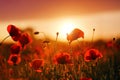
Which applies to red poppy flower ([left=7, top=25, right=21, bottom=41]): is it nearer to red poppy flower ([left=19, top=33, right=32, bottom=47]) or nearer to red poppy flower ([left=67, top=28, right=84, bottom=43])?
red poppy flower ([left=19, top=33, right=32, bottom=47])

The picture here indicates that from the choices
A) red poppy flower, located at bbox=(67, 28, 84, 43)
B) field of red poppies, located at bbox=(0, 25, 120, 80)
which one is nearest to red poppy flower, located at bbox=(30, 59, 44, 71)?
field of red poppies, located at bbox=(0, 25, 120, 80)

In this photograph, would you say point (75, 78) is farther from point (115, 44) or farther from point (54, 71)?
point (115, 44)

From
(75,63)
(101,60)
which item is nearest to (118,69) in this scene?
(101,60)

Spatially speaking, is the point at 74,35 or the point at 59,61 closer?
the point at 59,61

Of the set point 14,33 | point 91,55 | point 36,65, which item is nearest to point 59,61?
point 36,65

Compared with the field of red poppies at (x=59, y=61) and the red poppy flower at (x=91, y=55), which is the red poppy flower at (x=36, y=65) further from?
the red poppy flower at (x=91, y=55)

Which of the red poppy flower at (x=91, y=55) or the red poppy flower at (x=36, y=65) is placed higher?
the red poppy flower at (x=91, y=55)

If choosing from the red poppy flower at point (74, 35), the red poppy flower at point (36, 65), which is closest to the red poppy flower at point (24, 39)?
the red poppy flower at point (36, 65)

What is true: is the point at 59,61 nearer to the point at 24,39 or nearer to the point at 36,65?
the point at 36,65

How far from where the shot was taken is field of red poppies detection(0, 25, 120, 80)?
3.63 m

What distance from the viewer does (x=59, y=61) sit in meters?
3.56

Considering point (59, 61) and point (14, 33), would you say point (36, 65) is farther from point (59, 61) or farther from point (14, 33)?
point (14, 33)

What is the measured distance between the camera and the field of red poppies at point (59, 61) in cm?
363

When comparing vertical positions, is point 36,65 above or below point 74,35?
below
